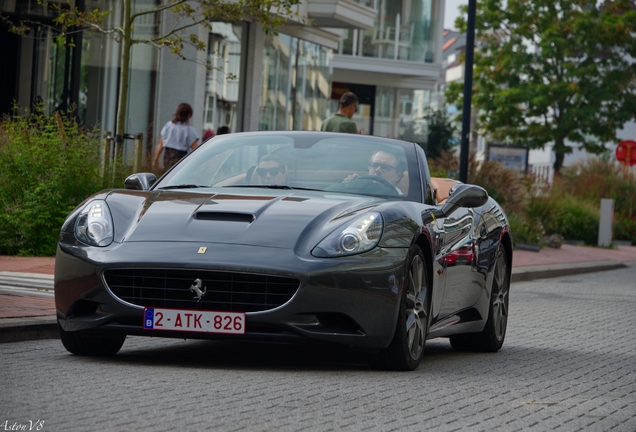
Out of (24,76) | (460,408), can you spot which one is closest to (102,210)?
(460,408)

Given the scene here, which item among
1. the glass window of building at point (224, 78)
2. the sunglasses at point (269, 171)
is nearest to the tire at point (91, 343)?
the sunglasses at point (269, 171)

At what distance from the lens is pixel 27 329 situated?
26.2 ft

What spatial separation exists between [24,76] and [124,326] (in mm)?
16923

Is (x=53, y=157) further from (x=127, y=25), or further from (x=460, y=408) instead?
(x=460, y=408)

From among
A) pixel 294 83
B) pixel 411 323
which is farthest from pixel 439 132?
pixel 411 323

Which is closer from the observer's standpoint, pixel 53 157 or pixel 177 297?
pixel 177 297

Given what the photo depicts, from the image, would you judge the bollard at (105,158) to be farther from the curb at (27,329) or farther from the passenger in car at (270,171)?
the passenger in car at (270,171)

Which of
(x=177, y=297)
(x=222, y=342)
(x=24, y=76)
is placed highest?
(x=24, y=76)

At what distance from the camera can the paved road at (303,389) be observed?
5.12 metres

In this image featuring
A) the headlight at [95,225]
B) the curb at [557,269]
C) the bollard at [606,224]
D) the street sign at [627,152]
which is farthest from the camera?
the street sign at [627,152]

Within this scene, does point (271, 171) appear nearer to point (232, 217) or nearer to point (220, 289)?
point (232, 217)

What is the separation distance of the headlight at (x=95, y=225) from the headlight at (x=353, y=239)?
1.11m

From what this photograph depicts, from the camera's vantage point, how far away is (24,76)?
22.7 m

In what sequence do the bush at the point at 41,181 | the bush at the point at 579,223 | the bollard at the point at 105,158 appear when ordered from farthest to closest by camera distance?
the bush at the point at 579,223 < the bollard at the point at 105,158 < the bush at the point at 41,181
